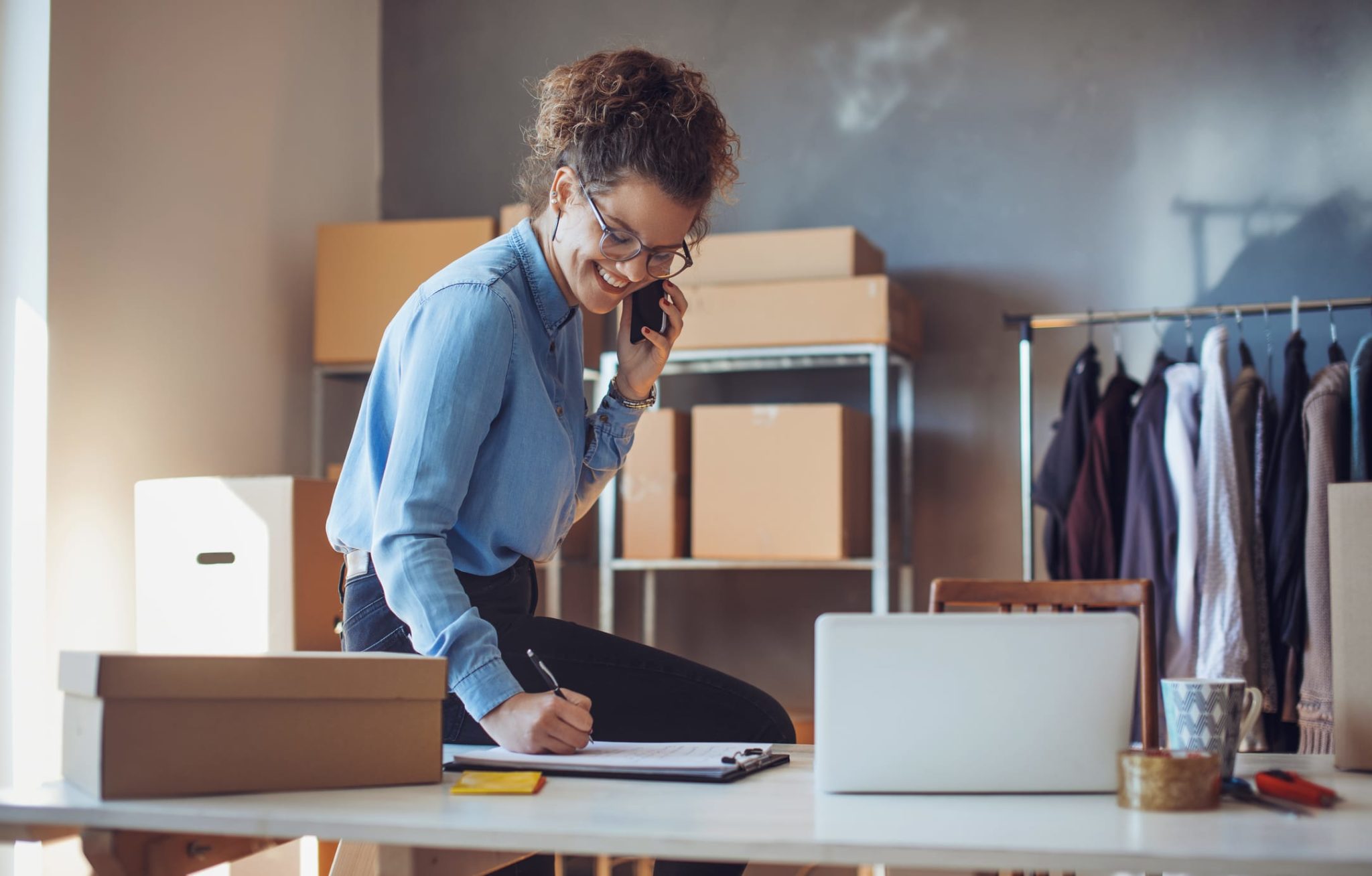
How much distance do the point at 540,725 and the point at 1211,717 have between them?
1.91 ft

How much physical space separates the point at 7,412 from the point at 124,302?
14.6 inches

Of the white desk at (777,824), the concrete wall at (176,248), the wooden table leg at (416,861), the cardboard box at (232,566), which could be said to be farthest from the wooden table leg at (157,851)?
the concrete wall at (176,248)

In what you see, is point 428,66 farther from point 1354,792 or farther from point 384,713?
point 1354,792

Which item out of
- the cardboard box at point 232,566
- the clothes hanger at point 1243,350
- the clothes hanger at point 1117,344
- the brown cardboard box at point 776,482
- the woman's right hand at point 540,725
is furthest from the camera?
the clothes hanger at point 1117,344

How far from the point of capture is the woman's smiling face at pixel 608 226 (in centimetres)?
146

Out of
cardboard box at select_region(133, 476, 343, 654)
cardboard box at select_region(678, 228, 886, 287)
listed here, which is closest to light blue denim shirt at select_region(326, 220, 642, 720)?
cardboard box at select_region(133, 476, 343, 654)

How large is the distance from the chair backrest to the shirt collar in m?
0.86

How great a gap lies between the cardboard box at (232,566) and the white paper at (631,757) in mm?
1336

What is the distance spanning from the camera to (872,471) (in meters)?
3.27

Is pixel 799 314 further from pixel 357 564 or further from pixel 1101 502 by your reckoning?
pixel 357 564

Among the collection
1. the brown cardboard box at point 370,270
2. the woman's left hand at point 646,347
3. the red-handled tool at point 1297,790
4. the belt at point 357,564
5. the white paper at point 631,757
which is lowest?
the white paper at point 631,757

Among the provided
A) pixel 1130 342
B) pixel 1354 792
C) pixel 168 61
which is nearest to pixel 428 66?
pixel 168 61

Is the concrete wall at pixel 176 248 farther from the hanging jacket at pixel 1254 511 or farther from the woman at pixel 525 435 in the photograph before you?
the hanging jacket at pixel 1254 511

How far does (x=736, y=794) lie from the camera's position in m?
1.02
